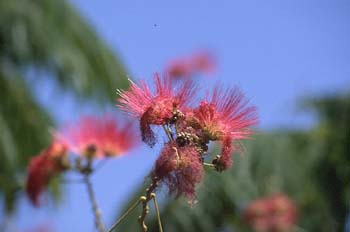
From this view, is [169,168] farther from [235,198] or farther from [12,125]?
[12,125]

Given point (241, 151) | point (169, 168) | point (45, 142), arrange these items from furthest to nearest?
point (45, 142) → point (241, 151) → point (169, 168)

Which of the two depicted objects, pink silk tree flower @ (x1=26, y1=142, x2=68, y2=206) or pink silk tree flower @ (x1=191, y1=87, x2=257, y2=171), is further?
pink silk tree flower @ (x1=26, y1=142, x2=68, y2=206)

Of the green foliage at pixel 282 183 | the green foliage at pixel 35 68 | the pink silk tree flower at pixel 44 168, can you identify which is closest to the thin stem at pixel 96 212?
the pink silk tree flower at pixel 44 168

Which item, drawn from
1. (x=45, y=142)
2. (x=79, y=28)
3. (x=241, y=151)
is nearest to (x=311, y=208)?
(x=45, y=142)

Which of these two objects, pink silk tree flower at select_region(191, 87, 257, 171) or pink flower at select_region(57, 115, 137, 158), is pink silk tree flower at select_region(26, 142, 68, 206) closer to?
pink flower at select_region(57, 115, 137, 158)

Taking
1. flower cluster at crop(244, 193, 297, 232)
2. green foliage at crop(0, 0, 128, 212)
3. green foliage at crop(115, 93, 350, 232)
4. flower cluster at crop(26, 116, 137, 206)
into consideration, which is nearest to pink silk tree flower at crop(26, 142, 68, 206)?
flower cluster at crop(26, 116, 137, 206)

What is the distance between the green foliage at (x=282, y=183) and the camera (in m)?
3.32

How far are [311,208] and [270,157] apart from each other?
12.8 inches

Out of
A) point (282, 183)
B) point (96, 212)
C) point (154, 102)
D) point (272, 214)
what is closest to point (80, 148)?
point (96, 212)

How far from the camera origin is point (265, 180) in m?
3.44

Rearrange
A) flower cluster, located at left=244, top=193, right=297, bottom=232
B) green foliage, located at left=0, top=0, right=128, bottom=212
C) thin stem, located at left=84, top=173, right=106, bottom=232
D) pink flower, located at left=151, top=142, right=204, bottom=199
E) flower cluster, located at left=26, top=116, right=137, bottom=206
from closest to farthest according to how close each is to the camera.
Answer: pink flower, located at left=151, top=142, right=204, bottom=199 → thin stem, located at left=84, top=173, right=106, bottom=232 → flower cluster, located at left=26, top=116, right=137, bottom=206 → flower cluster, located at left=244, top=193, right=297, bottom=232 → green foliage, located at left=0, top=0, right=128, bottom=212

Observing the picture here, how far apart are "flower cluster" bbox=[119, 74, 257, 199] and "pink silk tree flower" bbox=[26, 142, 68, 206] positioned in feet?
2.60

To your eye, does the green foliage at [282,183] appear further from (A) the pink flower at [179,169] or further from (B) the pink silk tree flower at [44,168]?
(A) the pink flower at [179,169]

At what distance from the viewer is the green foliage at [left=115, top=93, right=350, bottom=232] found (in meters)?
3.32
